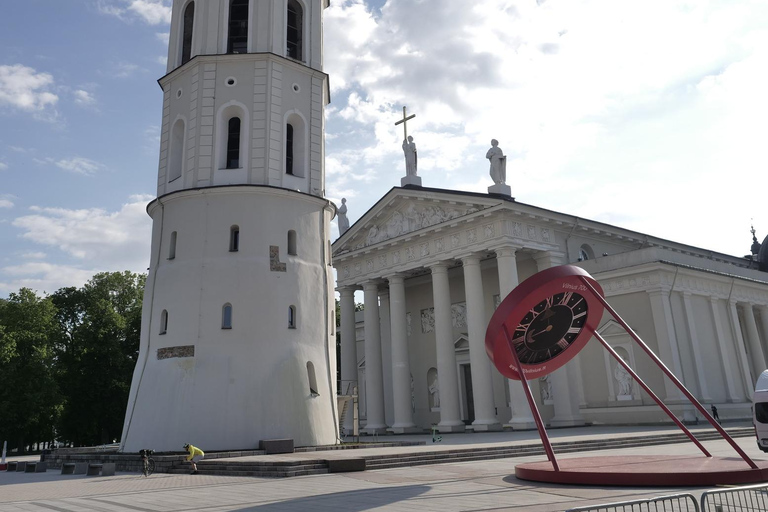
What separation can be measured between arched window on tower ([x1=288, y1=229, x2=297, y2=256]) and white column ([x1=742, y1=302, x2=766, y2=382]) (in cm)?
2993

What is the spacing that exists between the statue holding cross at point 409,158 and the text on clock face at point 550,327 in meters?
26.0

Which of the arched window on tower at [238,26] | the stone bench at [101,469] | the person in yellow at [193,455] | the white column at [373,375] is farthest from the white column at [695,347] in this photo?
the stone bench at [101,469]

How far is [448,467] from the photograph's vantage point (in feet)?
53.8

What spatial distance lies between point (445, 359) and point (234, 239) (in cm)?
1679

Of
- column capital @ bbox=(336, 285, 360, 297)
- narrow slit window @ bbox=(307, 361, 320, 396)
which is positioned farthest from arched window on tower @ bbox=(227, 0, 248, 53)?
column capital @ bbox=(336, 285, 360, 297)

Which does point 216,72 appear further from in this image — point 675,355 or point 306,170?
point 675,355

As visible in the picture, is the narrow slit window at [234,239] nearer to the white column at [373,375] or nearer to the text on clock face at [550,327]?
the text on clock face at [550,327]

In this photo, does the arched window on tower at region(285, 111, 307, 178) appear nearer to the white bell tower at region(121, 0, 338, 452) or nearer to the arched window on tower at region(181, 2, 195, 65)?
the white bell tower at region(121, 0, 338, 452)

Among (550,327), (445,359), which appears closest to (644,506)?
(550,327)

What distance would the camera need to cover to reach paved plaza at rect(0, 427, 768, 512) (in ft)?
32.1

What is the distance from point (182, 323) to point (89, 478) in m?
5.93

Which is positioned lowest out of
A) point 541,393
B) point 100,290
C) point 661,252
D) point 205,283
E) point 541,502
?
point 541,502

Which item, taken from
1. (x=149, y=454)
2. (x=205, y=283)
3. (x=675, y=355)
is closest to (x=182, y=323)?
(x=205, y=283)

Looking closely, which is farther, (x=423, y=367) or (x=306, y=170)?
(x=423, y=367)
